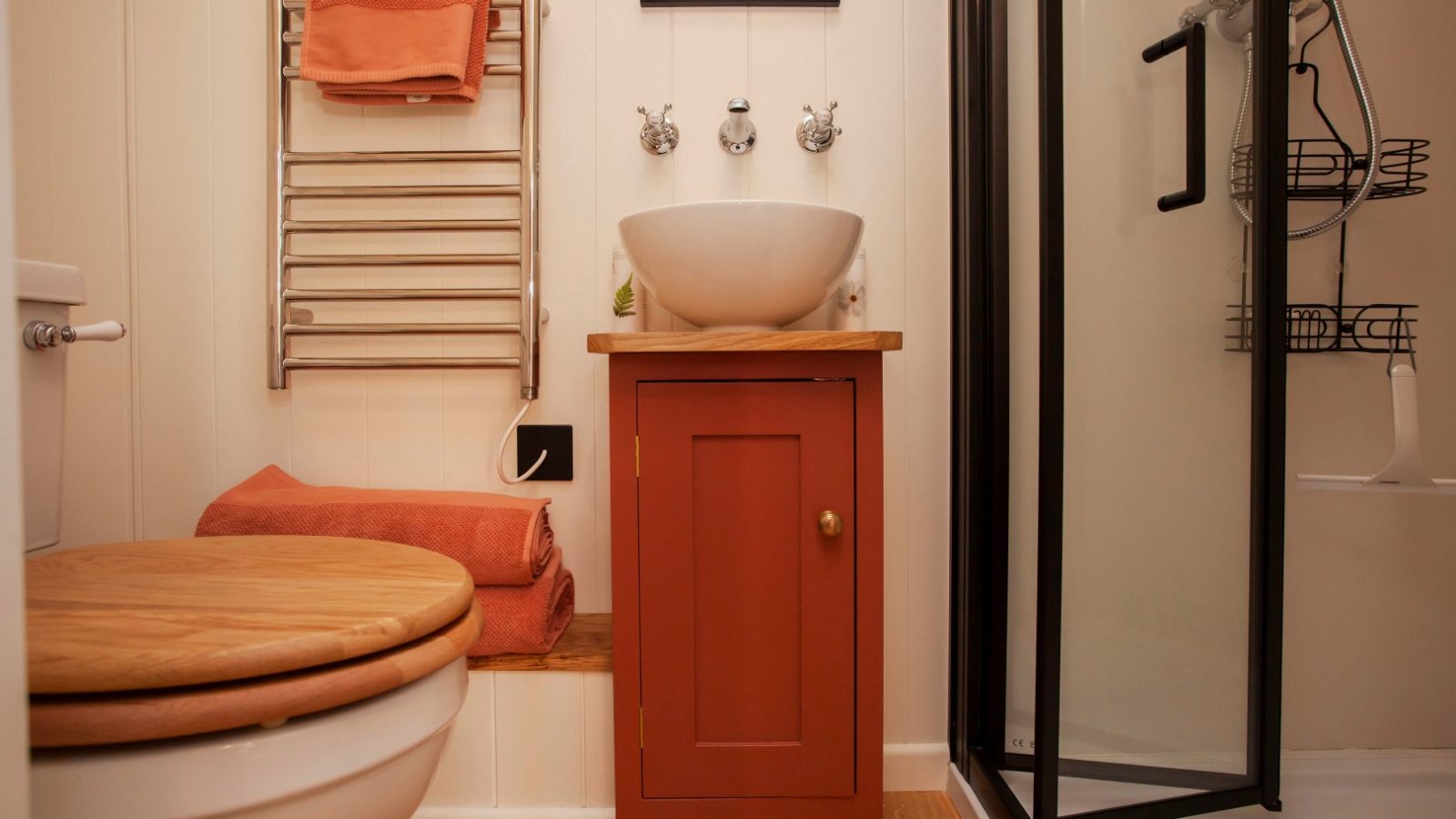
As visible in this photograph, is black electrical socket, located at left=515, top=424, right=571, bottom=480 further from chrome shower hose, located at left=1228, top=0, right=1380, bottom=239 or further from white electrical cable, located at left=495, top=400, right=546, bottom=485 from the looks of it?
chrome shower hose, located at left=1228, top=0, right=1380, bottom=239

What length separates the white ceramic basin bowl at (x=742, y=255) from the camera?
3.20 ft

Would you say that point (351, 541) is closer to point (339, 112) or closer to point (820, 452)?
point (820, 452)

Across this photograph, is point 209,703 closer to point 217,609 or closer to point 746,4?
point 217,609

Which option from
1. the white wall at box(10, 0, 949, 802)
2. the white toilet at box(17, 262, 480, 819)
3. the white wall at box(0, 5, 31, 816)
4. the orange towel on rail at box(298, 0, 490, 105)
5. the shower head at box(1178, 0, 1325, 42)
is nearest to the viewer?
the white wall at box(0, 5, 31, 816)

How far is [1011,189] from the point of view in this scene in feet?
3.63

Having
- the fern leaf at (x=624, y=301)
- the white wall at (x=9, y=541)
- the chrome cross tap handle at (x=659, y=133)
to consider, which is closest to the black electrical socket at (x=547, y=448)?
the fern leaf at (x=624, y=301)

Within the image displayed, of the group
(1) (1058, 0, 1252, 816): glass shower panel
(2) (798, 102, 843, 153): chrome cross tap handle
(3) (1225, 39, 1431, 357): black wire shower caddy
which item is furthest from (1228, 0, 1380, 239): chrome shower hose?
(2) (798, 102, 843, 153): chrome cross tap handle

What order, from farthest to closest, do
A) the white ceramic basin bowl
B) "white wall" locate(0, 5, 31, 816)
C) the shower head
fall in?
the white ceramic basin bowl, the shower head, "white wall" locate(0, 5, 31, 816)

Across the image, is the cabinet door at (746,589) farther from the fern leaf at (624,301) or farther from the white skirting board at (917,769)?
the white skirting board at (917,769)

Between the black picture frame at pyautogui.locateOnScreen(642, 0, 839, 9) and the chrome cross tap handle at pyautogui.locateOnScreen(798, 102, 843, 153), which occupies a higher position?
the black picture frame at pyautogui.locateOnScreen(642, 0, 839, 9)

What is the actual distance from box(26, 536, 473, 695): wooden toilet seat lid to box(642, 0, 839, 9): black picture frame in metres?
1.04

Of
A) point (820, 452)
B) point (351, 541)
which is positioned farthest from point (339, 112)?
point (820, 452)

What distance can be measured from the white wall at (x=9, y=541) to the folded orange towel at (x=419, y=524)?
69cm

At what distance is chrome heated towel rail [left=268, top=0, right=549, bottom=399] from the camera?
1277 mm
